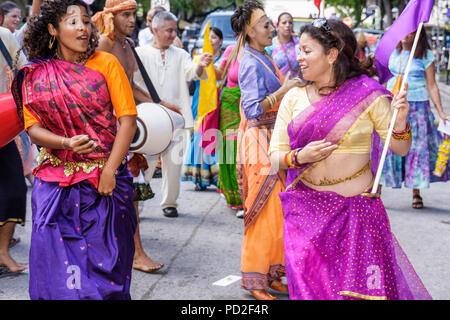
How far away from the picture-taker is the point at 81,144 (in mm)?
3055

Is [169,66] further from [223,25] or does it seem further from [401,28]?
[223,25]

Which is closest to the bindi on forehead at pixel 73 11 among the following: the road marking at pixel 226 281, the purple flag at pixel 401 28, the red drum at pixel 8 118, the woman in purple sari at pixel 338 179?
the red drum at pixel 8 118

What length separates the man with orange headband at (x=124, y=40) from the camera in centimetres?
476

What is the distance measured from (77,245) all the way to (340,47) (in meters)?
1.59

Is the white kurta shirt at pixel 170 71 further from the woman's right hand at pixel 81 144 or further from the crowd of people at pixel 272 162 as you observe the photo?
the woman's right hand at pixel 81 144

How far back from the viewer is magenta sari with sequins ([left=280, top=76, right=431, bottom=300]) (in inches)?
120

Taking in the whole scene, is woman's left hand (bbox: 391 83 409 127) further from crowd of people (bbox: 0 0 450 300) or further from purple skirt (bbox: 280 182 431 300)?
purple skirt (bbox: 280 182 431 300)

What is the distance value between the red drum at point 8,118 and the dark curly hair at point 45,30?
2.64 feet

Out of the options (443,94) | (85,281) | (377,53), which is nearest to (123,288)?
(85,281)

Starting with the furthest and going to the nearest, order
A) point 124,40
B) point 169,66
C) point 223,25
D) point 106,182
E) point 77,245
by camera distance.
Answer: point 223,25, point 169,66, point 124,40, point 106,182, point 77,245

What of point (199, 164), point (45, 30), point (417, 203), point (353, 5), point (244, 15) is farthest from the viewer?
point (353, 5)

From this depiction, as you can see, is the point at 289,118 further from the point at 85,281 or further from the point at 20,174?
the point at 20,174

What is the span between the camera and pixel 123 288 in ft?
10.5

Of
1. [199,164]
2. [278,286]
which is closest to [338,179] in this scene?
[278,286]
